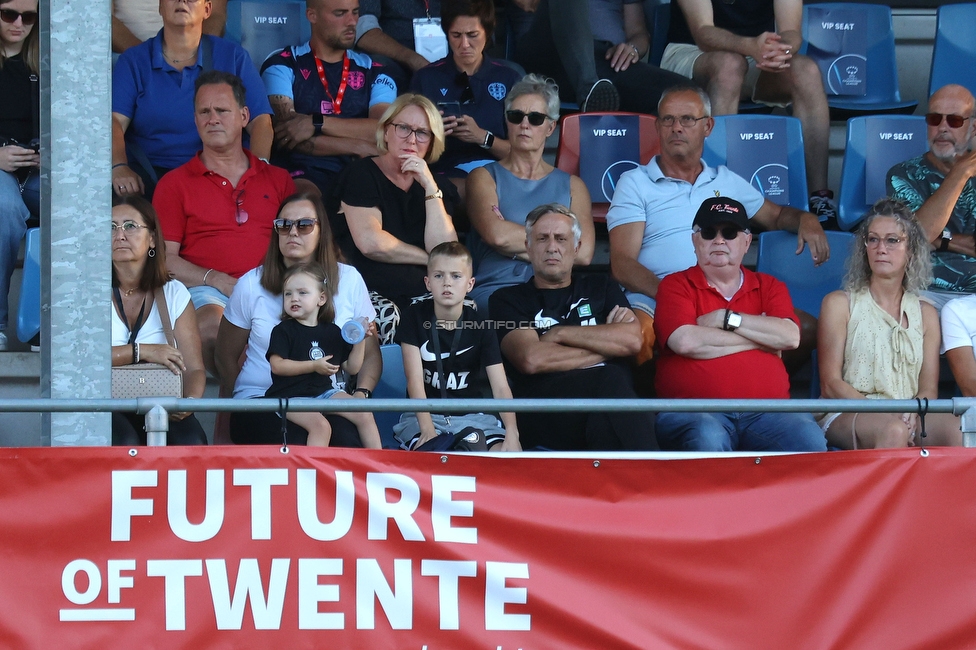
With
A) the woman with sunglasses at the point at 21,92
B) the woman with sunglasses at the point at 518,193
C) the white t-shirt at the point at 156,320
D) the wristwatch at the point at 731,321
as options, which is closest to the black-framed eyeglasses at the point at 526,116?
the woman with sunglasses at the point at 518,193

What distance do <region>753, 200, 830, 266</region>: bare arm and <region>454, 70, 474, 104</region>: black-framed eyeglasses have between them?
1530mm

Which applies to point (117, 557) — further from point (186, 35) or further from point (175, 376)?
point (186, 35)

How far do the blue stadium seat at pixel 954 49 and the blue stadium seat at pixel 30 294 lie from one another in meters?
4.57

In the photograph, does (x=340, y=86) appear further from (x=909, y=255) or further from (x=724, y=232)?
(x=909, y=255)

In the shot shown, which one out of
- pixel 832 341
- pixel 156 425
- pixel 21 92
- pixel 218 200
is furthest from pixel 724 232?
pixel 21 92

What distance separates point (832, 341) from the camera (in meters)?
4.91

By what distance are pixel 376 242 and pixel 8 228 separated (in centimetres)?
147

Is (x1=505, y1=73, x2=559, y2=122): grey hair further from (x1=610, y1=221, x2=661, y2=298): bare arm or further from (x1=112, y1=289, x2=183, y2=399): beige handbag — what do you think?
(x1=112, y1=289, x2=183, y2=399): beige handbag

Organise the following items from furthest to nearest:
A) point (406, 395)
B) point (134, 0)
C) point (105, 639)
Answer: point (134, 0)
point (406, 395)
point (105, 639)

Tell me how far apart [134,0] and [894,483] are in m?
4.83

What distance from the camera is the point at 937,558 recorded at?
3457mm

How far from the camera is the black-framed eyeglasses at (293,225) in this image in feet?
15.8

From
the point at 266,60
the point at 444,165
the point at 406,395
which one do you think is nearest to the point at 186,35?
the point at 266,60

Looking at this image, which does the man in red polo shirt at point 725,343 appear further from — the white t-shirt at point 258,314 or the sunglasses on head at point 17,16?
the sunglasses on head at point 17,16
